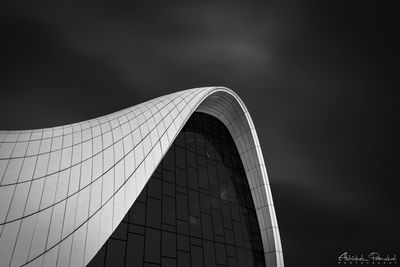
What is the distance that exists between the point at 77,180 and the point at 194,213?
7007 millimetres

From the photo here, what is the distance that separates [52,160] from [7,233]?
3.84 meters

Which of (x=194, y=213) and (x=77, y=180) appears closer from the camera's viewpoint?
(x=77, y=180)

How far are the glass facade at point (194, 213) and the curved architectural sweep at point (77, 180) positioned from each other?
103 cm

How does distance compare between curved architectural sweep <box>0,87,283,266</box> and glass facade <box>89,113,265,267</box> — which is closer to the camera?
curved architectural sweep <box>0,87,283,266</box>

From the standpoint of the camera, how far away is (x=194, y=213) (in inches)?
624

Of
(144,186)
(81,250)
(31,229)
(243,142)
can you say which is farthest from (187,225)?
(243,142)

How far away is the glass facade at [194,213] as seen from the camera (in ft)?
40.9

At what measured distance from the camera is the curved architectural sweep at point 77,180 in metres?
9.84

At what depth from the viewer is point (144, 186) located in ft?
45.6

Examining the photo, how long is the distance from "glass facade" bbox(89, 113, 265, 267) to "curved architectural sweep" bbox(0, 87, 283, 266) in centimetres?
103

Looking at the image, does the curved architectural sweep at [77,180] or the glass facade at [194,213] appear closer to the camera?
the curved architectural sweep at [77,180]

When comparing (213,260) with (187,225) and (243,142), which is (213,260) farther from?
(243,142)

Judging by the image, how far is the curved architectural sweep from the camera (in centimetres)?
984

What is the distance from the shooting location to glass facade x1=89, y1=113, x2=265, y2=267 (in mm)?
12469
